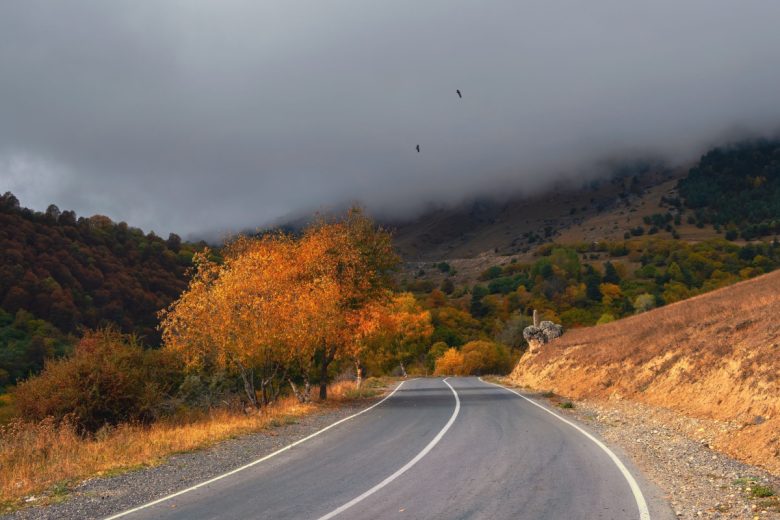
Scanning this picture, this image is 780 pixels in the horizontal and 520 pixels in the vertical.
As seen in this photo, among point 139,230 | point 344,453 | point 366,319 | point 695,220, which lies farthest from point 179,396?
point 695,220

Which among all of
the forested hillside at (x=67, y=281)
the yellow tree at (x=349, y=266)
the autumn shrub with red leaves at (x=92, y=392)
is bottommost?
the autumn shrub with red leaves at (x=92, y=392)

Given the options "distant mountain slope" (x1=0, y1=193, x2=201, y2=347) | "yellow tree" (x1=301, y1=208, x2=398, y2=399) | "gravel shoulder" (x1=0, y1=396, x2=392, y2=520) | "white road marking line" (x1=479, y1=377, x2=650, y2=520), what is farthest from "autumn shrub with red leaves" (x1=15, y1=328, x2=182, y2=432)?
"distant mountain slope" (x1=0, y1=193, x2=201, y2=347)

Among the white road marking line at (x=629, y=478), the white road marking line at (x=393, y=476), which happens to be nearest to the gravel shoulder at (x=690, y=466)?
the white road marking line at (x=629, y=478)

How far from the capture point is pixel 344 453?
47.4ft

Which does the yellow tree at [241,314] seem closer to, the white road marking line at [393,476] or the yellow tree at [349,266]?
the yellow tree at [349,266]

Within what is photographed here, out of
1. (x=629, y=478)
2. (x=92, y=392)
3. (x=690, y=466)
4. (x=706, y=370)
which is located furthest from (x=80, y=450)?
(x=706, y=370)

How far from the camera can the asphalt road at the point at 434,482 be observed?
889cm

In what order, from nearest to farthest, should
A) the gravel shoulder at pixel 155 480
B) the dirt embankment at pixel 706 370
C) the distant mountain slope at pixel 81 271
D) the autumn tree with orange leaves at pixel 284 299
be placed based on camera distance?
the gravel shoulder at pixel 155 480, the dirt embankment at pixel 706 370, the autumn tree with orange leaves at pixel 284 299, the distant mountain slope at pixel 81 271

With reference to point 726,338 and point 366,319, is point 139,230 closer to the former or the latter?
point 366,319

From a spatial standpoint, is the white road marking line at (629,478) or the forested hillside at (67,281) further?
the forested hillside at (67,281)

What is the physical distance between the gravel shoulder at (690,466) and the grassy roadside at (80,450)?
35.5 feet

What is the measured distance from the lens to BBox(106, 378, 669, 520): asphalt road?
889 cm

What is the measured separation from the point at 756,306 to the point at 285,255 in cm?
2104

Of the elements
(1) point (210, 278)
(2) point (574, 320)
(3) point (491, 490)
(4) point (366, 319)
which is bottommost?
(2) point (574, 320)
